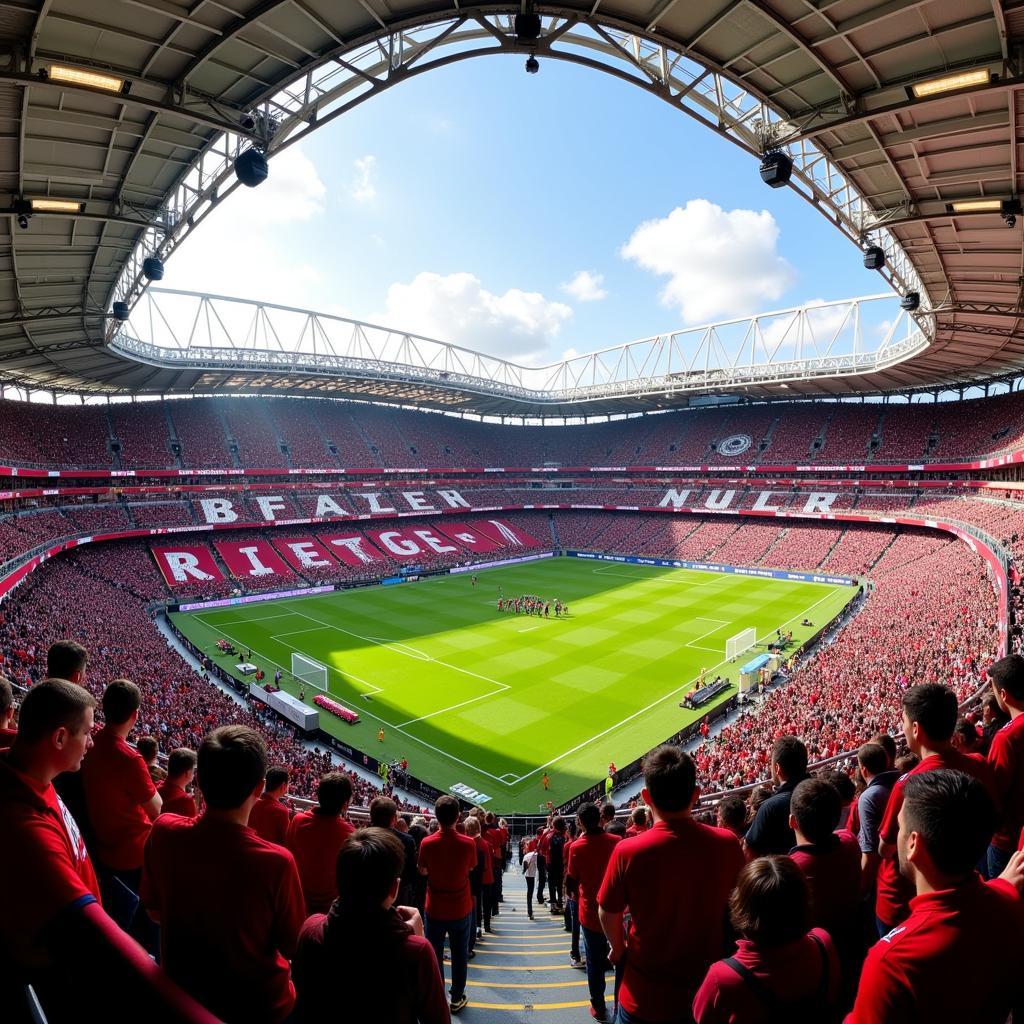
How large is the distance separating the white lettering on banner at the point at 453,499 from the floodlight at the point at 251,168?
52.0m

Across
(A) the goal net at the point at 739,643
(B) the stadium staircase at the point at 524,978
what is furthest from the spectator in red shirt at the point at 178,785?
(A) the goal net at the point at 739,643

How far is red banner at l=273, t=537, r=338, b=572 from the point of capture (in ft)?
159

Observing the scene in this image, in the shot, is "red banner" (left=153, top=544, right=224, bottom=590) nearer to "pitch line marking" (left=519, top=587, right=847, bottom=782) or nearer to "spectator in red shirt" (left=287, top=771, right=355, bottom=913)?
"pitch line marking" (left=519, top=587, right=847, bottom=782)

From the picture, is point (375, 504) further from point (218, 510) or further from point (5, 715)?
point (5, 715)

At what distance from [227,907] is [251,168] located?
1490 cm

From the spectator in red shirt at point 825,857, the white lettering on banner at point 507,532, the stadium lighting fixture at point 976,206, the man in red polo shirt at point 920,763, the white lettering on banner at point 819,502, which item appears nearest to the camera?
the spectator in red shirt at point 825,857

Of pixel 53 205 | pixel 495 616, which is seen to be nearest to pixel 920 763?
pixel 53 205

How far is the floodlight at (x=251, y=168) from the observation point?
1332 cm

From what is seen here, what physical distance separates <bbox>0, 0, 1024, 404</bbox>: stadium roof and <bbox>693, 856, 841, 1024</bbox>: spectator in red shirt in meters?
13.8

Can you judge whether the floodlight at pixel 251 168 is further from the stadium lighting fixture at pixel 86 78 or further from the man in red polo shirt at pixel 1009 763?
the man in red polo shirt at pixel 1009 763

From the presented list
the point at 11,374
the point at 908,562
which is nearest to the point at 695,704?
the point at 908,562

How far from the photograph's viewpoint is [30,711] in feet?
9.26

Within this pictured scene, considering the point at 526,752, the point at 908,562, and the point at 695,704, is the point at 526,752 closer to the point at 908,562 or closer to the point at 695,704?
the point at 695,704

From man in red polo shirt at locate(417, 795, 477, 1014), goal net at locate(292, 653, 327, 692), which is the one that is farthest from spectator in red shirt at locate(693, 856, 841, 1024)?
goal net at locate(292, 653, 327, 692)
